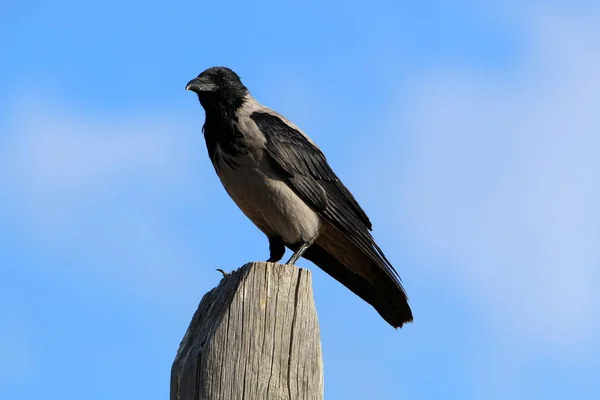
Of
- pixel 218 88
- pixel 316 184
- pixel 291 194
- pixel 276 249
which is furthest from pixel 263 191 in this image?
pixel 218 88

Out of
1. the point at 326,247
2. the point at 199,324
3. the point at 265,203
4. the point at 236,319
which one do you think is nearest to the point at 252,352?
the point at 236,319

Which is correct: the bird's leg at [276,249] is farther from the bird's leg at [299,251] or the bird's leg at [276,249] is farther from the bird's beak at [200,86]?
the bird's beak at [200,86]

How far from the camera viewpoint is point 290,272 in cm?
334

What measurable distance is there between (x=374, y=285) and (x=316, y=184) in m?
0.81

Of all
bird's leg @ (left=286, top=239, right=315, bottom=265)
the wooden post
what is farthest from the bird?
the wooden post

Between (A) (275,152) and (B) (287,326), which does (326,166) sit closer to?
(A) (275,152)

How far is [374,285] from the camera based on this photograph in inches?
235

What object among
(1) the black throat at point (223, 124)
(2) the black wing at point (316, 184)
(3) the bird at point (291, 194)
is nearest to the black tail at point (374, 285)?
(3) the bird at point (291, 194)

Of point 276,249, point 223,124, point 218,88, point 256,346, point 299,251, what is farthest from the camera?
point 218,88

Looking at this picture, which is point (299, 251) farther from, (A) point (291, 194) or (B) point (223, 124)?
(B) point (223, 124)

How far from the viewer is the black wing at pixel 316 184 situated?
5898 mm

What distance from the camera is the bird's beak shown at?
623cm

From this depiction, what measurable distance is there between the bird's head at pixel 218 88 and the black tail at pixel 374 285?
1213 millimetres

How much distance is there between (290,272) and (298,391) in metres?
0.52
